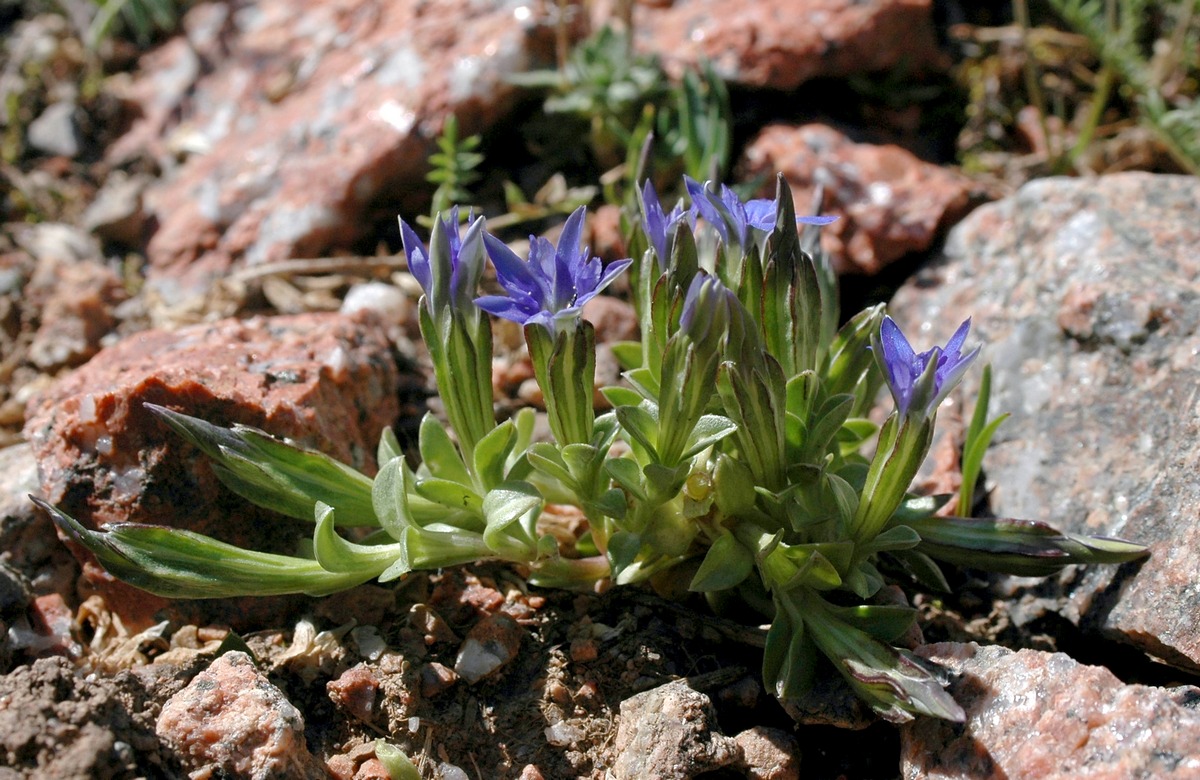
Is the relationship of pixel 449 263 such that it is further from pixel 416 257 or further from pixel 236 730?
pixel 236 730

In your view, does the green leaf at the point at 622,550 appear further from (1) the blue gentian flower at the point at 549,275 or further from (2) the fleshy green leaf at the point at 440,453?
(1) the blue gentian flower at the point at 549,275

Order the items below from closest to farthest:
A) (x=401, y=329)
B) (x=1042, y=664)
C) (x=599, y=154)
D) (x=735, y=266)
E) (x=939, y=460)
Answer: (x=1042, y=664)
(x=735, y=266)
(x=939, y=460)
(x=401, y=329)
(x=599, y=154)

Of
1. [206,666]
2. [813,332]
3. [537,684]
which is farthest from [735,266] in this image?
[206,666]

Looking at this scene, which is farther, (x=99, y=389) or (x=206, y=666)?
(x=99, y=389)

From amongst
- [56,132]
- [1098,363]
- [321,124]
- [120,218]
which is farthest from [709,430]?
[56,132]

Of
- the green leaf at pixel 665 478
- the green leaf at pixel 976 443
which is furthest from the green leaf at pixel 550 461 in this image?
the green leaf at pixel 976 443

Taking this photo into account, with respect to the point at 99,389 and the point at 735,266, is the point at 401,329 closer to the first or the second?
the point at 99,389

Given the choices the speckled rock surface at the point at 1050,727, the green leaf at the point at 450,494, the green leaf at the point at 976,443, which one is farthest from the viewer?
the green leaf at the point at 976,443
